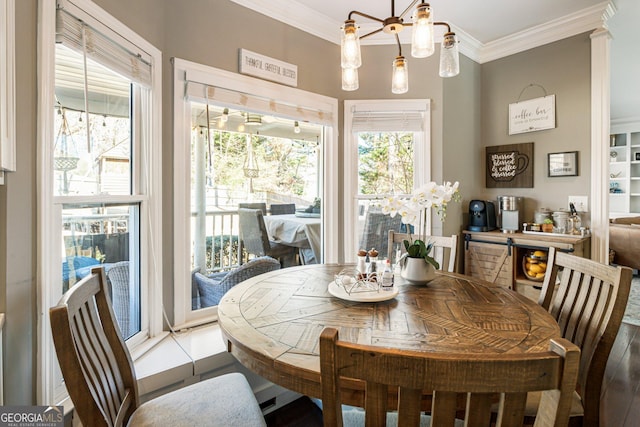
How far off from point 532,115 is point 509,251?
131 centimetres

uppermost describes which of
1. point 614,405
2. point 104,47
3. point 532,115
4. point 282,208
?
point 532,115

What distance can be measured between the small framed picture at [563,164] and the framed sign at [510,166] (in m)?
0.17

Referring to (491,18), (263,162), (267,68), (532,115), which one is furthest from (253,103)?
(532,115)

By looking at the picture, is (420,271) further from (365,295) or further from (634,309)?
(634,309)

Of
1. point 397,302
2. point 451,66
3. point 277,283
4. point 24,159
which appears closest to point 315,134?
point 451,66

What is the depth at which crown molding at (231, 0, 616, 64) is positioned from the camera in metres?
2.53

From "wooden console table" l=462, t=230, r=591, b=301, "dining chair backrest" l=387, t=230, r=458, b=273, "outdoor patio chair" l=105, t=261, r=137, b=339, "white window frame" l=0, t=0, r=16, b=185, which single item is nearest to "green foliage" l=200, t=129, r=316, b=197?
"outdoor patio chair" l=105, t=261, r=137, b=339

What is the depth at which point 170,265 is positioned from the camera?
206 centimetres

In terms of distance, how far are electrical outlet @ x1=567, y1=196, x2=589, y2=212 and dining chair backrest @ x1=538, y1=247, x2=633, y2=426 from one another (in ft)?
5.58

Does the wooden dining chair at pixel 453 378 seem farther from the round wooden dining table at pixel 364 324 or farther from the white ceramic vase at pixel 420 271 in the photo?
the white ceramic vase at pixel 420 271

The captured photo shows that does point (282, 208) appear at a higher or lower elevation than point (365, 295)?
higher

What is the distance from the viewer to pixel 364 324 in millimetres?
1223

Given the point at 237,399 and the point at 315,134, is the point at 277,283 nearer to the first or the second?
the point at 237,399

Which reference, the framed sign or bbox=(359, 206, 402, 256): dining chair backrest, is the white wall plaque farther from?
bbox=(359, 206, 402, 256): dining chair backrest
